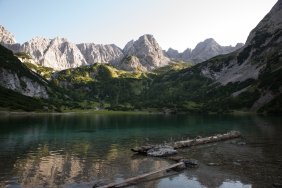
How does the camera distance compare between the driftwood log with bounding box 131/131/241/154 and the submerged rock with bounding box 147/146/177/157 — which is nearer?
the submerged rock with bounding box 147/146/177/157

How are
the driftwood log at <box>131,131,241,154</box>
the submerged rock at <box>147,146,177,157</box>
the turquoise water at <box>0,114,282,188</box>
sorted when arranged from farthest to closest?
the driftwood log at <box>131,131,241,154</box>
the submerged rock at <box>147,146,177,157</box>
the turquoise water at <box>0,114,282,188</box>

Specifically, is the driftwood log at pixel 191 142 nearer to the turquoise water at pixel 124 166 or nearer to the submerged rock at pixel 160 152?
the submerged rock at pixel 160 152

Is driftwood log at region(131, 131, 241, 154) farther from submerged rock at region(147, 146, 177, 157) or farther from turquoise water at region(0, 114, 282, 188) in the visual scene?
turquoise water at region(0, 114, 282, 188)

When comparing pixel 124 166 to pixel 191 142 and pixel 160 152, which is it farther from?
pixel 191 142

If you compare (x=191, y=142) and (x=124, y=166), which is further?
(x=191, y=142)

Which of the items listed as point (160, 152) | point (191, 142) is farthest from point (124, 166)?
point (191, 142)

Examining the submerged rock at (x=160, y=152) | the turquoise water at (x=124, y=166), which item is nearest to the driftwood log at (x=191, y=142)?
the submerged rock at (x=160, y=152)

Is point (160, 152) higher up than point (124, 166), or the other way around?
point (160, 152)

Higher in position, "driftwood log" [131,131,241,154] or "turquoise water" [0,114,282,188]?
"driftwood log" [131,131,241,154]

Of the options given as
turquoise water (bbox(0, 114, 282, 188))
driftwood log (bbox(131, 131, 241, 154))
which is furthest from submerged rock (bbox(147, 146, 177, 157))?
turquoise water (bbox(0, 114, 282, 188))

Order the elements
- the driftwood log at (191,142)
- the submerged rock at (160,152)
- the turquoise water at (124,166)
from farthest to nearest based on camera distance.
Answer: the driftwood log at (191,142) < the submerged rock at (160,152) < the turquoise water at (124,166)

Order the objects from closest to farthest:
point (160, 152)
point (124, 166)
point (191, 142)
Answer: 1. point (124, 166)
2. point (160, 152)
3. point (191, 142)

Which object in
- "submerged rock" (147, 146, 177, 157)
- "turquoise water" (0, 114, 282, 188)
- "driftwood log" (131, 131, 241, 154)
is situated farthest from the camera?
"driftwood log" (131, 131, 241, 154)

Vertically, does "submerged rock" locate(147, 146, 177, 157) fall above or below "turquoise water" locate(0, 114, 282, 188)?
above
